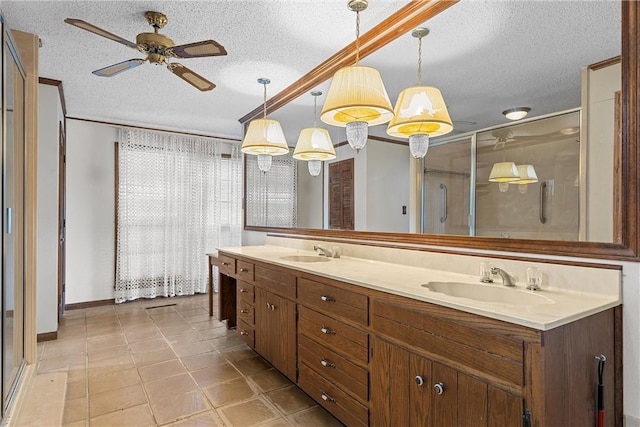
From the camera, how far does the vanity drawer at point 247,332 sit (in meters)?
2.85

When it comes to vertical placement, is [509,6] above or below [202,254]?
above

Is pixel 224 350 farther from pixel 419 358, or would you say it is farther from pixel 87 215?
pixel 87 215

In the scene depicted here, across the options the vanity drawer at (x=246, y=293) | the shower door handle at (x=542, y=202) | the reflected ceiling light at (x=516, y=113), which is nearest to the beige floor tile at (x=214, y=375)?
the vanity drawer at (x=246, y=293)

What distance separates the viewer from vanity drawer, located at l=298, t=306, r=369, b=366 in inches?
67.6

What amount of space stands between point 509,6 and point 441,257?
1316 millimetres

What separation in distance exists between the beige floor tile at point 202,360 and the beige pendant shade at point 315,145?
74.6 inches

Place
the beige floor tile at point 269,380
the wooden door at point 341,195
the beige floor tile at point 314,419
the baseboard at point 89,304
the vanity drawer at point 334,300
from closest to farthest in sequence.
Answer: the vanity drawer at point 334,300 < the beige floor tile at point 314,419 < the beige floor tile at point 269,380 < the wooden door at point 341,195 < the baseboard at point 89,304

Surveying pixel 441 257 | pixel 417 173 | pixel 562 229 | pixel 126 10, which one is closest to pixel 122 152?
pixel 126 10

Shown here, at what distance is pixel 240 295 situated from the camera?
306 centimetres

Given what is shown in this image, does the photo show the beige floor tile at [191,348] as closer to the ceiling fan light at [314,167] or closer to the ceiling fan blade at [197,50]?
the ceiling fan light at [314,167]

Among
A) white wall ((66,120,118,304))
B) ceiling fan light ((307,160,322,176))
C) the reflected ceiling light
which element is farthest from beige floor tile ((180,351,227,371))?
the reflected ceiling light

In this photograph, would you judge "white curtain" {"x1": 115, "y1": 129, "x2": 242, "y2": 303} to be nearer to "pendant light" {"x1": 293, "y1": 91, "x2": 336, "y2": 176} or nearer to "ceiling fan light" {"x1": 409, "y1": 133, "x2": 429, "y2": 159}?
"pendant light" {"x1": 293, "y1": 91, "x2": 336, "y2": 176}

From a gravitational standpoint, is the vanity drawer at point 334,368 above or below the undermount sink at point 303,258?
below

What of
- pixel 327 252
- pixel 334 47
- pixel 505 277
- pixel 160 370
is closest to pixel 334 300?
pixel 505 277
